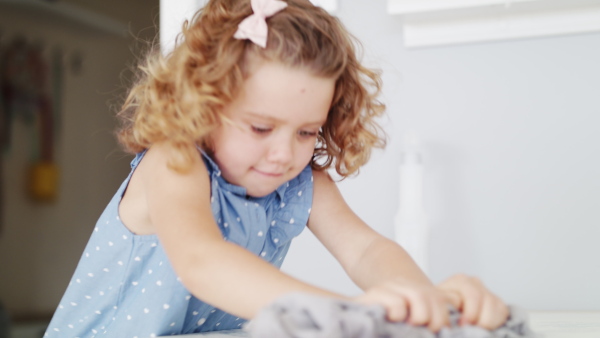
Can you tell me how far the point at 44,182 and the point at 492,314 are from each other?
8.09 feet

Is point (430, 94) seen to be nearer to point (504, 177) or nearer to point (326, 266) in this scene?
point (504, 177)

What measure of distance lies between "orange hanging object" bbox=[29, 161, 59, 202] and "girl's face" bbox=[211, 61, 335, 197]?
206 cm

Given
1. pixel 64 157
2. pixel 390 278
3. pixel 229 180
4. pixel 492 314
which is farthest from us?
pixel 64 157

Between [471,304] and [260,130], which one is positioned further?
[260,130]

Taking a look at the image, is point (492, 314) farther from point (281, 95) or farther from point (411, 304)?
point (281, 95)

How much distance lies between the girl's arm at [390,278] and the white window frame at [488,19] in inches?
22.5

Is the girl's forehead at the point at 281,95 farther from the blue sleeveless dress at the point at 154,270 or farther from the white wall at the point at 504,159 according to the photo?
the white wall at the point at 504,159

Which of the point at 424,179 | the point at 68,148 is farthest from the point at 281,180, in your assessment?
the point at 68,148

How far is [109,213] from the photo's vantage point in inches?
40.1

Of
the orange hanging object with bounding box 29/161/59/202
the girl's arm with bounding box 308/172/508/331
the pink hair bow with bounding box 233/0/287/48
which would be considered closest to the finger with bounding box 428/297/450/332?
the girl's arm with bounding box 308/172/508/331

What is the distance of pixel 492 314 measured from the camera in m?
0.57

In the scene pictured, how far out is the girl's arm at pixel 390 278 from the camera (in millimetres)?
517

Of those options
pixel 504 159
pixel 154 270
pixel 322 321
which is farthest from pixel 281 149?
pixel 504 159

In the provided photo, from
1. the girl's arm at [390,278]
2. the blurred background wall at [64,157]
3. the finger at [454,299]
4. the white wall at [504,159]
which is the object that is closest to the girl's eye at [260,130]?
the girl's arm at [390,278]
